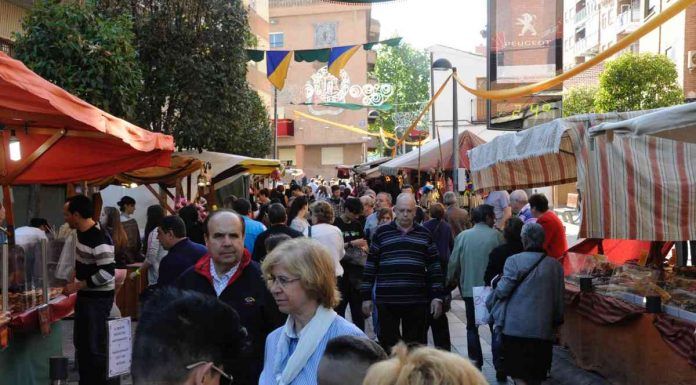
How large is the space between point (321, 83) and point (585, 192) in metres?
52.4

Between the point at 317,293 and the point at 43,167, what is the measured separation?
13.7 feet

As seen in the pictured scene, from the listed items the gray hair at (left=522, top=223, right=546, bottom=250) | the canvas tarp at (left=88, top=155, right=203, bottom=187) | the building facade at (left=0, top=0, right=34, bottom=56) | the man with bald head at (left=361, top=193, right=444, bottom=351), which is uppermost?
the building facade at (left=0, top=0, right=34, bottom=56)

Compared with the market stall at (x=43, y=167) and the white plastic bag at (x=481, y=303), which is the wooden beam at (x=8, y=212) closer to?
the market stall at (x=43, y=167)

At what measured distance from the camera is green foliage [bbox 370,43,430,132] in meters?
74.6

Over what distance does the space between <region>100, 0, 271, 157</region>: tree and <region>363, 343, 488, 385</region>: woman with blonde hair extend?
1549 centimetres

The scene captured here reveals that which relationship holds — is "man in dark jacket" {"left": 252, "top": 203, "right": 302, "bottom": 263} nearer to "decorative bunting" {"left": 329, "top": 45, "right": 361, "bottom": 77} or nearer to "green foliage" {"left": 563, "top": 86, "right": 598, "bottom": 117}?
"decorative bunting" {"left": 329, "top": 45, "right": 361, "bottom": 77}

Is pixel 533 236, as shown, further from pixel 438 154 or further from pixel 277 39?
pixel 277 39

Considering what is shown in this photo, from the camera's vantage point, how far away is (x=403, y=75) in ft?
247

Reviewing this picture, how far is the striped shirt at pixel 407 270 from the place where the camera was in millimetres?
7508

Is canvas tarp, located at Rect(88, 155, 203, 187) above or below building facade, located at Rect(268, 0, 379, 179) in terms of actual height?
below

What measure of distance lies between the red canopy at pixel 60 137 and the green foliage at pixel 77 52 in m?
4.39

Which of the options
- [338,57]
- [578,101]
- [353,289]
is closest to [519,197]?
[353,289]

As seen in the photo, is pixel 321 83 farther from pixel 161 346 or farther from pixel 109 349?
pixel 161 346

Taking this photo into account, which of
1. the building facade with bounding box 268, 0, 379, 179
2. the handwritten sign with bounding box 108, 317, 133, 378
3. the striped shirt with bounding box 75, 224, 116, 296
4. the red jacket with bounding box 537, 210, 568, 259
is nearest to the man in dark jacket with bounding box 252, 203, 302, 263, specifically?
the striped shirt with bounding box 75, 224, 116, 296
